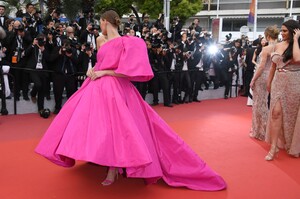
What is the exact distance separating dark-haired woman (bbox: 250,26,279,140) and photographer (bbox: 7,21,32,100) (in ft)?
14.8

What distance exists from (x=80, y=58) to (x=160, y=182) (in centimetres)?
460

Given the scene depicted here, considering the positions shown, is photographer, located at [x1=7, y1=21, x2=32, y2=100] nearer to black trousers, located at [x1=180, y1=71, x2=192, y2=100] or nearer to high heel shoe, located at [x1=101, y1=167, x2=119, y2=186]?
black trousers, located at [x1=180, y1=71, x2=192, y2=100]

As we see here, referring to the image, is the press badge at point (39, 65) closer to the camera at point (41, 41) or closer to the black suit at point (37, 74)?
the black suit at point (37, 74)

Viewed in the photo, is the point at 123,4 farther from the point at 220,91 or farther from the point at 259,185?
the point at 259,185

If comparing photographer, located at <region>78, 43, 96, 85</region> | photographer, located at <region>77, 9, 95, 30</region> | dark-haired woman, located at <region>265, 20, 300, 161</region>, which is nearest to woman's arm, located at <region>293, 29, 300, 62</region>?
dark-haired woman, located at <region>265, 20, 300, 161</region>

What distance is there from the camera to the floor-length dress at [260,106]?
5598mm

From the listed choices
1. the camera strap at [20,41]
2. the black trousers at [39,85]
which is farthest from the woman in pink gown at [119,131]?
the camera strap at [20,41]

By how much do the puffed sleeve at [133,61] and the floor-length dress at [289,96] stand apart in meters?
2.12

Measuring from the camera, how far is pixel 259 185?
3727mm

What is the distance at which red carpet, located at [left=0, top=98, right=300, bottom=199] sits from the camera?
3432mm

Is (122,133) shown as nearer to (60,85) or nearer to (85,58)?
(60,85)

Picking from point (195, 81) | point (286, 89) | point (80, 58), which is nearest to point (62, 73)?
point (80, 58)

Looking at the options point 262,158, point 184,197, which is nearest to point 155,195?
point 184,197

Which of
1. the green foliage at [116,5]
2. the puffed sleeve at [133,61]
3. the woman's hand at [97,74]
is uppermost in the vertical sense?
the green foliage at [116,5]
